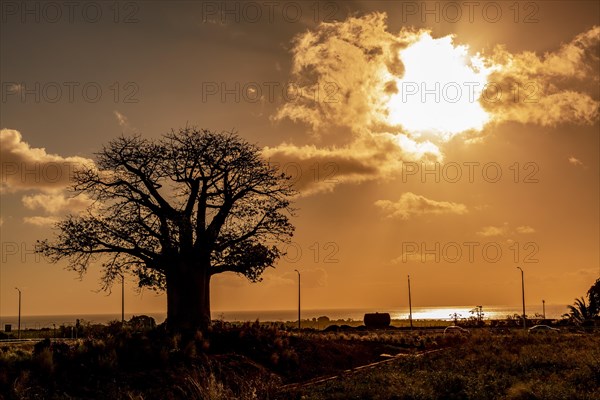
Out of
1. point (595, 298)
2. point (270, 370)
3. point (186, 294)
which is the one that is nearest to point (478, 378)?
point (270, 370)

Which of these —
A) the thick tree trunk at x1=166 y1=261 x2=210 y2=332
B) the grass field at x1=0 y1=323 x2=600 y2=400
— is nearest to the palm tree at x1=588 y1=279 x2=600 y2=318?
the grass field at x1=0 y1=323 x2=600 y2=400

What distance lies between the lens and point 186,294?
32500mm

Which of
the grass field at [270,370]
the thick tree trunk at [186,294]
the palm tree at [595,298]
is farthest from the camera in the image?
the palm tree at [595,298]

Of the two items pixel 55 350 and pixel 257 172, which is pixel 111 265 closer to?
pixel 257 172

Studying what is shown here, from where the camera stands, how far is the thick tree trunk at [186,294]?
3234 centimetres

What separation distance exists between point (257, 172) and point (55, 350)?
14.0 meters

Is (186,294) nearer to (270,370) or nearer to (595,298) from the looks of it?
(270,370)

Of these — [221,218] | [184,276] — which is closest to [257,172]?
[221,218]

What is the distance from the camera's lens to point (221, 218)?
111ft

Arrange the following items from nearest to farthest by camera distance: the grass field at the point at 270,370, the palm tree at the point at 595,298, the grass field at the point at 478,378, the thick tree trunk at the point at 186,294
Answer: the grass field at the point at 478,378, the grass field at the point at 270,370, the thick tree trunk at the point at 186,294, the palm tree at the point at 595,298

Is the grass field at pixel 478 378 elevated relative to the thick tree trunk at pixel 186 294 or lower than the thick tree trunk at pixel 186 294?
lower

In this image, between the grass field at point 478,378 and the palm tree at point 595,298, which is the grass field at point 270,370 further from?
the palm tree at point 595,298

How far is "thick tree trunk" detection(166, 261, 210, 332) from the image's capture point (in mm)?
32344

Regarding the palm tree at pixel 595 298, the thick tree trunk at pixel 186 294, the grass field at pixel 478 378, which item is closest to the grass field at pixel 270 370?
the grass field at pixel 478 378
